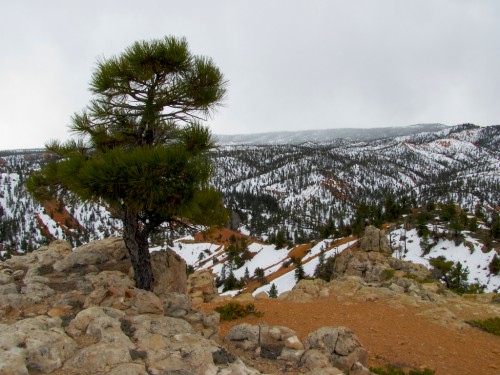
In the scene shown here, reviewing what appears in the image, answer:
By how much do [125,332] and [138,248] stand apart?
321 centimetres

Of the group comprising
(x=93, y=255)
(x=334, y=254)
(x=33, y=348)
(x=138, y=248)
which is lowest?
(x=334, y=254)

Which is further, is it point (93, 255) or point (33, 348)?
point (93, 255)

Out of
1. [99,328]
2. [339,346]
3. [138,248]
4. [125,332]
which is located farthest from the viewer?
[138,248]

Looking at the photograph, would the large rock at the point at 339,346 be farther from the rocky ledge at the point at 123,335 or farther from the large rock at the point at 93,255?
the large rock at the point at 93,255

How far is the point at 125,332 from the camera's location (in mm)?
7105

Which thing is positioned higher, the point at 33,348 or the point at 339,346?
the point at 33,348

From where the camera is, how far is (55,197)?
1034 centimetres

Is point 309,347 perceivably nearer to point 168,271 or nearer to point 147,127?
point 168,271

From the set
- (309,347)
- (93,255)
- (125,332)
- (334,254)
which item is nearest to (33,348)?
(125,332)

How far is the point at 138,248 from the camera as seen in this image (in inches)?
392

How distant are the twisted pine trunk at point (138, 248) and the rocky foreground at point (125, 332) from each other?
55 cm

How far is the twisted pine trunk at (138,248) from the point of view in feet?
32.2

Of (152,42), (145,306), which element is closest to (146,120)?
(152,42)

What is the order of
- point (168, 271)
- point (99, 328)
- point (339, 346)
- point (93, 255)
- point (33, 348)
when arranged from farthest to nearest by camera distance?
point (93, 255)
point (168, 271)
point (339, 346)
point (99, 328)
point (33, 348)
